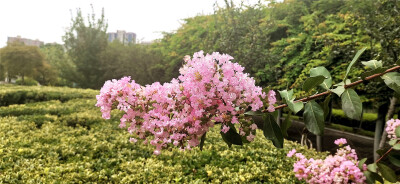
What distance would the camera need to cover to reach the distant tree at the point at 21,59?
20562 mm

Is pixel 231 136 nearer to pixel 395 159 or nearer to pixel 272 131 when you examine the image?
pixel 272 131

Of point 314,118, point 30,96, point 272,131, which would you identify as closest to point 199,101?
point 272,131

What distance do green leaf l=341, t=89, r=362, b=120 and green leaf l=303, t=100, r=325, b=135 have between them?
10cm

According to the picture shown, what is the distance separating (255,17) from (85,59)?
12.6 metres

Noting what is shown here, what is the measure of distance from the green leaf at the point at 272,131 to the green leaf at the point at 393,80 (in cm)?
53

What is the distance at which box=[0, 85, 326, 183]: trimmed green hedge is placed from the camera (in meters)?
3.20

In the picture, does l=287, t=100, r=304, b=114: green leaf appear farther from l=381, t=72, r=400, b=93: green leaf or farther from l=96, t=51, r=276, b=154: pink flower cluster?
l=381, t=72, r=400, b=93: green leaf

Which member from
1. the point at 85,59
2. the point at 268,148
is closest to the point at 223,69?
the point at 268,148

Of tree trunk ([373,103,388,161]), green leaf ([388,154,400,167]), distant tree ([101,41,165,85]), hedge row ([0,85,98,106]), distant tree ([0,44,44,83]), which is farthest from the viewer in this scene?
distant tree ([0,44,44,83])

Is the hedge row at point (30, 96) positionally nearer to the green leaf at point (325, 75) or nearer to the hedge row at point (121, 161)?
the hedge row at point (121, 161)

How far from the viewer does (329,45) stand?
7.32 m

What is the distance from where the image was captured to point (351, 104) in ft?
3.62

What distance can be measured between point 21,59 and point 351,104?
80.8 ft

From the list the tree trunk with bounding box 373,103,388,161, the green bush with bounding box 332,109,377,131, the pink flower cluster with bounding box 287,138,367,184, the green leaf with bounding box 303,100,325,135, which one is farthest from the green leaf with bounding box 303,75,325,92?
the green bush with bounding box 332,109,377,131
